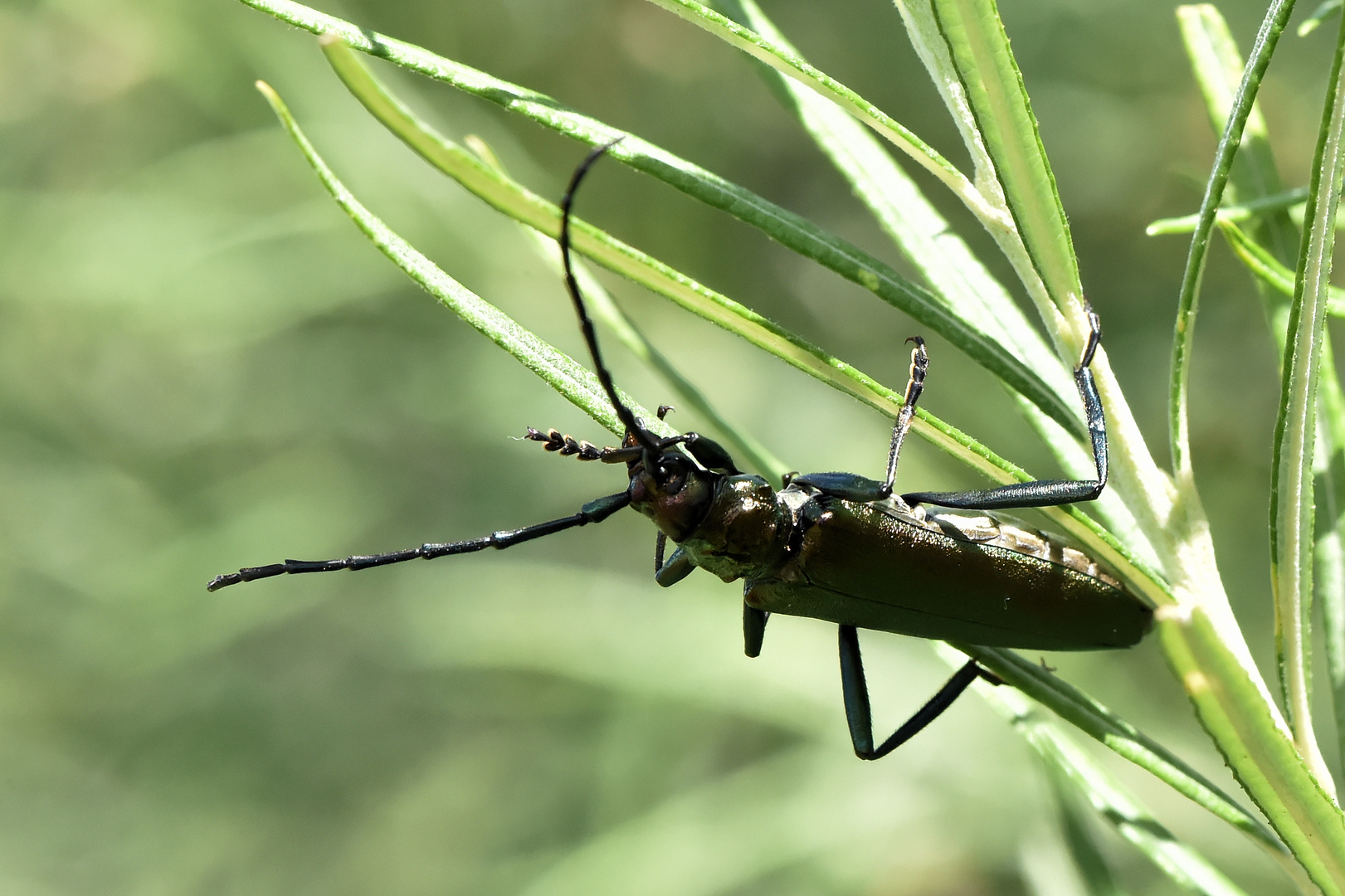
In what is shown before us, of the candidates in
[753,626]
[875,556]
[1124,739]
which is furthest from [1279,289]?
[753,626]

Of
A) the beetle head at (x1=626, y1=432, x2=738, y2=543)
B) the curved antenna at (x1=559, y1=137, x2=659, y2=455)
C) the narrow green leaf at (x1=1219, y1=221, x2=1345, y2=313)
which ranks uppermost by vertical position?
the curved antenna at (x1=559, y1=137, x2=659, y2=455)

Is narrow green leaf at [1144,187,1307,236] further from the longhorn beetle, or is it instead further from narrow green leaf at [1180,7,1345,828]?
the longhorn beetle

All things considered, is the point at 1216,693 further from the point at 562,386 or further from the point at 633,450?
the point at 633,450

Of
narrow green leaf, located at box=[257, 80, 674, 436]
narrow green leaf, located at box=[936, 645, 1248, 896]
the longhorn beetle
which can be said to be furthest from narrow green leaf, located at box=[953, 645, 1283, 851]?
narrow green leaf, located at box=[257, 80, 674, 436]

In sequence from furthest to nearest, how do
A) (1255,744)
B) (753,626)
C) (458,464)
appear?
(458,464)
(753,626)
(1255,744)

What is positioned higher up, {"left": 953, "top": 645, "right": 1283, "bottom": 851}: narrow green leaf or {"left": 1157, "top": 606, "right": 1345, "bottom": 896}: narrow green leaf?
{"left": 1157, "top": 606, "right": 1345, "bottom": 896}: narrow green leaf

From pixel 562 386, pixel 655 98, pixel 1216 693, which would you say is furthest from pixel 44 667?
pixel 1216 693

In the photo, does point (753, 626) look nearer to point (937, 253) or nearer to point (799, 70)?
point (937, 253)

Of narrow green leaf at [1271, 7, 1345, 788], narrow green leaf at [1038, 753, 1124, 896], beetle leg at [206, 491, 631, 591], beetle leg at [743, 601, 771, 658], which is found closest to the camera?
narrow green leaf at [1271, 7, 1345, 788]
